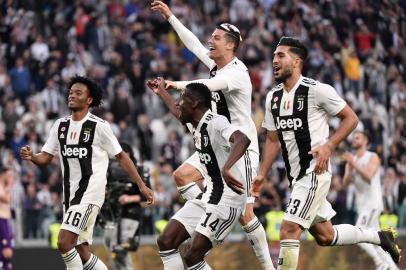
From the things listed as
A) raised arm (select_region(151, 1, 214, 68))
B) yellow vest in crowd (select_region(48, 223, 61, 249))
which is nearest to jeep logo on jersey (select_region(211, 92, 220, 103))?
raised arm (select_region(151, 1, 214, 68))

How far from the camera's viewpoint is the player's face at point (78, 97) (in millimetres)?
13711

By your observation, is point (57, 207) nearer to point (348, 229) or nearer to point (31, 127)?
point (31, 127)

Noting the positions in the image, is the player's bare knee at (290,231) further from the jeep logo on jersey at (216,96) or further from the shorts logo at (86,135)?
the shorts logo at (86,135)

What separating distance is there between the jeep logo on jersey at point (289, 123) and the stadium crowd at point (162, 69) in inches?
352

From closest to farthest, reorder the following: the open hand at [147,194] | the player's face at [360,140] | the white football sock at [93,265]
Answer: the open hand at [147,194] → the white football sock at [93,265] → the player's face at [360,140]

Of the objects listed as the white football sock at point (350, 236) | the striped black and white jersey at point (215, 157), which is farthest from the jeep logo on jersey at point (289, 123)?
the white football sock at point (350, 236)

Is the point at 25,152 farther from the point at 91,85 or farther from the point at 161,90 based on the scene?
the point at 161,90

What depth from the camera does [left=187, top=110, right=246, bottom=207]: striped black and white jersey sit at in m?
11.7

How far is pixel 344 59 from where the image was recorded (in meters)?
28.4

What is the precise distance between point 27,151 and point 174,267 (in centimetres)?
237

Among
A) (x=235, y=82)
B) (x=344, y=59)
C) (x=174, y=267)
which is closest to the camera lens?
(x=174, y=267)

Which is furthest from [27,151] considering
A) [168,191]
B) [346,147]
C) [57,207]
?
[346,147]

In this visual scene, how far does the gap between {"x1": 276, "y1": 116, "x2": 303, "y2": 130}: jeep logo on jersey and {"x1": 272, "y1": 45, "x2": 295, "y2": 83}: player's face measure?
1.39 feet

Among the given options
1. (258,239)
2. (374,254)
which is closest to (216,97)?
(258,239)
